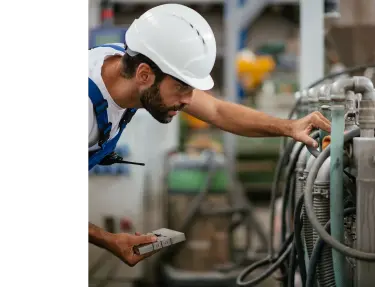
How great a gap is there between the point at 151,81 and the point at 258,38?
805 cm

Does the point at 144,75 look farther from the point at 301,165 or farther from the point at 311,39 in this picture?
the point at 311,39

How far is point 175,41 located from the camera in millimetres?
1429

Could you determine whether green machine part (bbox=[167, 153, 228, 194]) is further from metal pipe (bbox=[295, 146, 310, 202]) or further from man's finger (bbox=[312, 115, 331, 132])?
man's finger (bbox=[312, 115, 331, 132])

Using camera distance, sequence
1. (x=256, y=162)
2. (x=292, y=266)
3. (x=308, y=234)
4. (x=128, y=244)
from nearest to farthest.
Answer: (x=128, y=244), (x=308, y=234), (x=292, y=266), (x=256, y=162)

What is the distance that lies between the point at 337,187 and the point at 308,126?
30 centimetres

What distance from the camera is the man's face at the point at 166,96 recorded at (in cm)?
147

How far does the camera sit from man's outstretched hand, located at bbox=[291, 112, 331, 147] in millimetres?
1620

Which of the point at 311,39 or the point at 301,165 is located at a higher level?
the point at 311,39

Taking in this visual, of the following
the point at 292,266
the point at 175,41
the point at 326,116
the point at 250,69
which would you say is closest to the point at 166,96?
the point at 175,41

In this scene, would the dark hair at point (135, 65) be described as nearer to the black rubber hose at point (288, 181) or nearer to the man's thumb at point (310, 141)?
the man's thumb at point (310, 141)

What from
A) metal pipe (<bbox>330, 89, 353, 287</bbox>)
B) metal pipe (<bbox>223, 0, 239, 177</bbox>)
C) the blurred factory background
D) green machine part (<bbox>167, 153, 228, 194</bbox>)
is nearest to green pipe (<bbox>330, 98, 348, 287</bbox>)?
metal pipe (<bbox>330, 89, 353, 287</bbox>)

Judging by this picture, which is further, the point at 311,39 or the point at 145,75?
the point at 311,39

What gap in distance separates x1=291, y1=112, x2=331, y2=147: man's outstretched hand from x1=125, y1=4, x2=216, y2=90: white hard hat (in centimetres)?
37
